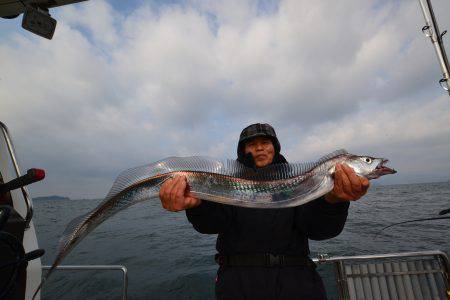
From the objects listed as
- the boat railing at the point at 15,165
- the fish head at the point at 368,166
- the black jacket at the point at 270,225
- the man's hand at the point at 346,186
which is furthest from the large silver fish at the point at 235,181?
the boat railing at the point at 15,165

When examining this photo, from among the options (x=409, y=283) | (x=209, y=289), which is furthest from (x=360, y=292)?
(x=209, y=289)

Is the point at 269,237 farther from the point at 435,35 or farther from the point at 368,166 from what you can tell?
the point at 435,35

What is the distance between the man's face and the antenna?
11.8ft

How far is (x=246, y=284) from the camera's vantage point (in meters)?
2.91

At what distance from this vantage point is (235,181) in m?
3.36

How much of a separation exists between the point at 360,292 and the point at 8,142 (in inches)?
251

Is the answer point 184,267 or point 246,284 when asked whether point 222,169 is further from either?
point 184,267

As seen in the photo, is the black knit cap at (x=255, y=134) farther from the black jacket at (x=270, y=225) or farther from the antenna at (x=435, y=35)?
the antenna at (x=435, y=35)

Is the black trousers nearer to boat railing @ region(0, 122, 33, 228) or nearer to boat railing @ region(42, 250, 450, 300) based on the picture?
boat railing @ region(42, 250, 450, 300)

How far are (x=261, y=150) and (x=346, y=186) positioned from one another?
4.75 ft

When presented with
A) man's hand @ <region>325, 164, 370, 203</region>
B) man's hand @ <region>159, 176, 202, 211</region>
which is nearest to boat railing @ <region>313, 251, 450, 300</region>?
man's hand @ <region>325, 164, 370, 203</region>

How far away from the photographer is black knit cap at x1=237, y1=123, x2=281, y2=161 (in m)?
4.05

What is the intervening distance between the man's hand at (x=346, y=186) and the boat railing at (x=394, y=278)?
2307mm

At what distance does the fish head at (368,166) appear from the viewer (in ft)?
10.5
